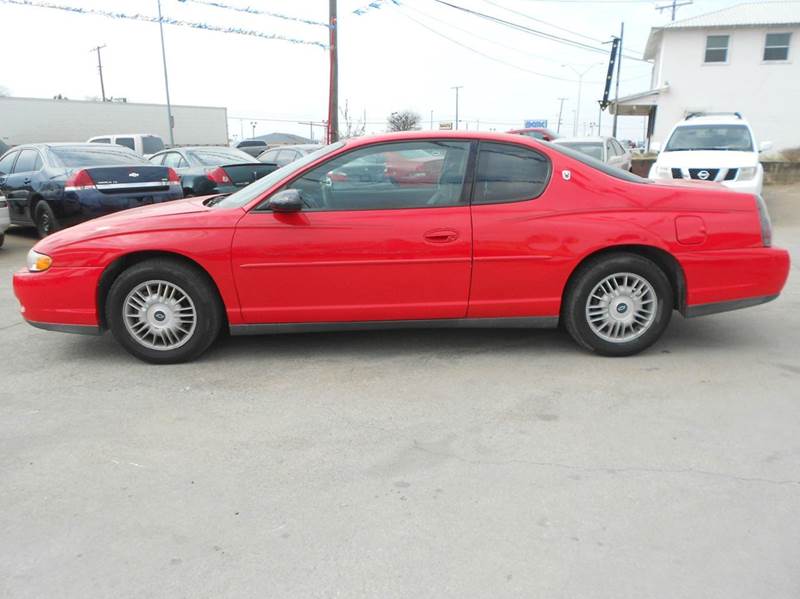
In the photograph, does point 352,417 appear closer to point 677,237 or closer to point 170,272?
point 170,272

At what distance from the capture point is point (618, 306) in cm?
453

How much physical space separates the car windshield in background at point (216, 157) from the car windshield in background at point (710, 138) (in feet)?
26.1

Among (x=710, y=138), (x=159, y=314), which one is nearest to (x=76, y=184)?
(x=159, y=314)

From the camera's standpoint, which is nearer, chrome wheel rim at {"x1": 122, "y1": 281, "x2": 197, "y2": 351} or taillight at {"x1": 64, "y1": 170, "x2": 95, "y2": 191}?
chrome wheel rim at {"x1": 122, "y1": 281, "x2": 197, "y2": 351}

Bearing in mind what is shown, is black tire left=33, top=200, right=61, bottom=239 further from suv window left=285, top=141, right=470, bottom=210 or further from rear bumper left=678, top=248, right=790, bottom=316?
rear bumper left=678, top=248, right=790, bottom=316

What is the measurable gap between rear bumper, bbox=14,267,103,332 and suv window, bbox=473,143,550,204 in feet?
8.58

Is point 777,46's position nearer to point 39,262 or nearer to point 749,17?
point 749,17

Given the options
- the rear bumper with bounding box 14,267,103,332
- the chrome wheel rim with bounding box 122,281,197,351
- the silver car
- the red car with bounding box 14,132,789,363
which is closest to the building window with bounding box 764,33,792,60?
the silver car

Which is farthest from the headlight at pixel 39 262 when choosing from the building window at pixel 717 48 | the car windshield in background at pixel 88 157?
the building window at pixel 717 48

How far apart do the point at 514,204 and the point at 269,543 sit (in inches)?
109

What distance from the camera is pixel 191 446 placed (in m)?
3.37

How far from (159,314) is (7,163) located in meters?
7.92

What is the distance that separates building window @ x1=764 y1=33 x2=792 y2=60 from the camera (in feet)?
81.0

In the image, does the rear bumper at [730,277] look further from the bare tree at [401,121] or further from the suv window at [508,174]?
the bare tree at [401,121]
